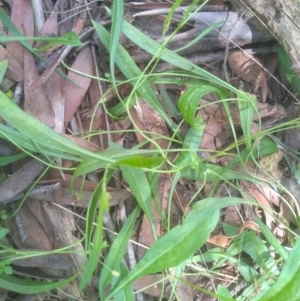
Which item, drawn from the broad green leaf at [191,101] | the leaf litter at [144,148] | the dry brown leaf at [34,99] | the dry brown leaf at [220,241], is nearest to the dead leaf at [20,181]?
the leaf litter at [144,148]

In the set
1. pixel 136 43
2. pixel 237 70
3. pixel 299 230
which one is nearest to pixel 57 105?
pixel 136 43

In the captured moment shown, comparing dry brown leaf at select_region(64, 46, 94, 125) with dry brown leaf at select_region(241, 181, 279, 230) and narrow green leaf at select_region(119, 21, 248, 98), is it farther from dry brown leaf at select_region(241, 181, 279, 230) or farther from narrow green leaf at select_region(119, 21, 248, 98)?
dry brown leaf at select_region(241, 181, 279, 230)

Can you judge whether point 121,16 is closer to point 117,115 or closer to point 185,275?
point 117,115

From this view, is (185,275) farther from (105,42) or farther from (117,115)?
(105,42)

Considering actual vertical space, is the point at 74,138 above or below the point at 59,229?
above

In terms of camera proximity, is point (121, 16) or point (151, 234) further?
point (151, 234)

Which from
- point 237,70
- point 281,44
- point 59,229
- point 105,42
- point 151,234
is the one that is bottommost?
point 59,229

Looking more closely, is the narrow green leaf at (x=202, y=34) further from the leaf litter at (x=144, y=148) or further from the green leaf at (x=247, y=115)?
the green leaf at (x=247, y=115)
